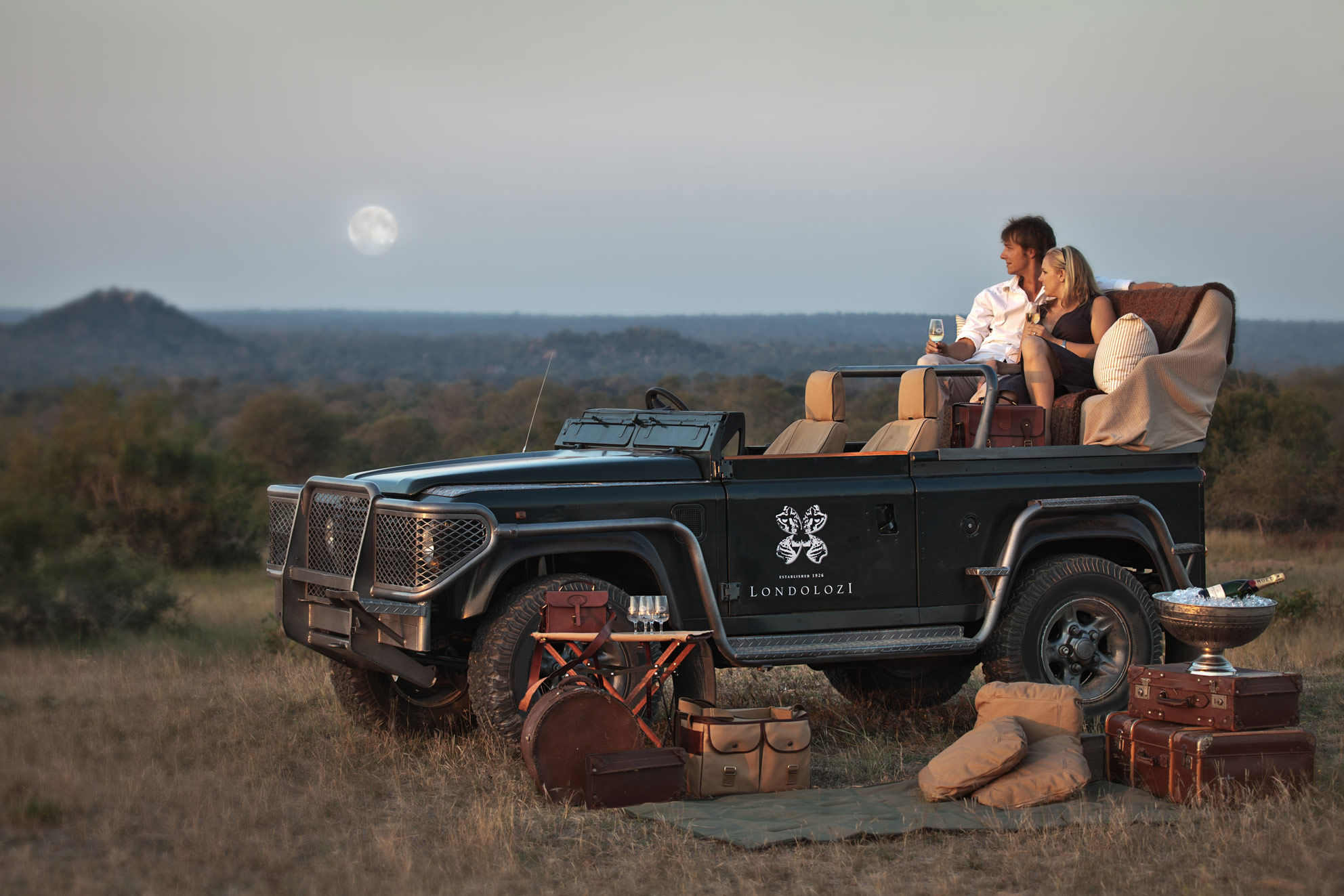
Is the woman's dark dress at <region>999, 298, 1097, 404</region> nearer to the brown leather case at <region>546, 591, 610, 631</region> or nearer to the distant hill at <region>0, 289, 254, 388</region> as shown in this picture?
the brown leather case at <region>546, 591, 610, 631</region>

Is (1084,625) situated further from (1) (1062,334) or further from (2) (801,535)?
(2) (801,535)

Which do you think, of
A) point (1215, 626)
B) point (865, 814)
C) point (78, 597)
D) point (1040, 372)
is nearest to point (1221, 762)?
point (1215, 626)

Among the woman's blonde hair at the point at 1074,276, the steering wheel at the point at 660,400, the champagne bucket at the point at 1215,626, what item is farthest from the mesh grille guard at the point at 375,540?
the woman's blonde hair at the point at 1074,276

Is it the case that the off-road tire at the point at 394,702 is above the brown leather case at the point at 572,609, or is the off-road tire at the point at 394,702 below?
below

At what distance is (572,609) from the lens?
649 centimetres

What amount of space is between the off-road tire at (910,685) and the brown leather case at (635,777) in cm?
286

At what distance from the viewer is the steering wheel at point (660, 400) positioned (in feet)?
27.2

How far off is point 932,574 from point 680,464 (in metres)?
1.62

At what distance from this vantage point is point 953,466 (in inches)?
301

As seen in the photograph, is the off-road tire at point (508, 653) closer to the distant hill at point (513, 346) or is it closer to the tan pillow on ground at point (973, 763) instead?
the tan pillow on ground at point (973, 763)

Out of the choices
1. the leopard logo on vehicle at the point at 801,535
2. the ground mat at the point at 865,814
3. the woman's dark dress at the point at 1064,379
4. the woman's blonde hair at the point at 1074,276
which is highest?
the woman's blonde hair at the point at 1074,276

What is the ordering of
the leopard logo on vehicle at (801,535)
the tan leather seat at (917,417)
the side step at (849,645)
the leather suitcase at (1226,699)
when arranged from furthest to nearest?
the tan leather seat at (917,417)
the leopard logo on vehicle at (801,535)
the side step at (849,645)
the leather suitcase at (1226,699)

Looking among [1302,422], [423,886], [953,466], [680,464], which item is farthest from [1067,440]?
[1302,422]

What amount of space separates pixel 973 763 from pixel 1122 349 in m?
3.18
